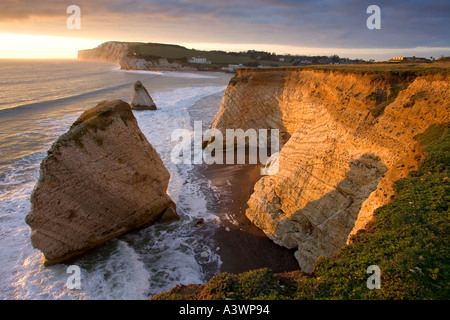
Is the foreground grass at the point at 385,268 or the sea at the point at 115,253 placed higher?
the foreground grass at the point at 385,268

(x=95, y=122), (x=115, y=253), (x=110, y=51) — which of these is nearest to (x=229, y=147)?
(x=95, y=122)

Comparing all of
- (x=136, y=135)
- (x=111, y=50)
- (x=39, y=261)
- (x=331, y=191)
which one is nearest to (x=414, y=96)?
(x=331, y=191)

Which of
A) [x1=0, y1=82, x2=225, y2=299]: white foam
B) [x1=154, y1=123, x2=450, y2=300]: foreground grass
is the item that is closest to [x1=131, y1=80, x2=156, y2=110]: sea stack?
[x1=0, y1=82, x2=225, y2=299]: white foam

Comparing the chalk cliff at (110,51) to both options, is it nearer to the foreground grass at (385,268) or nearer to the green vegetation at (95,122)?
the green vegetation at (95,122)

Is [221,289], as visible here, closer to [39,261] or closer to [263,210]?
[263,210]

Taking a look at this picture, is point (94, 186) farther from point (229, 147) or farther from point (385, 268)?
point (229, 147)

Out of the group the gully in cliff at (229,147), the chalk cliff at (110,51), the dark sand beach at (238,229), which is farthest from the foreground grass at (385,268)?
the chalk cliff at (110,51)

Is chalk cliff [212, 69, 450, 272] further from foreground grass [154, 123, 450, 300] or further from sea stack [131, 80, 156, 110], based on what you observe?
sea stack [131, 80, 156, 110]
